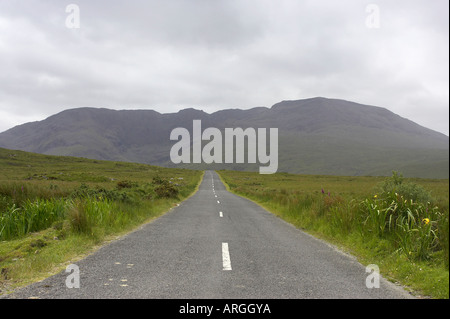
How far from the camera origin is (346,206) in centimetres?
1173

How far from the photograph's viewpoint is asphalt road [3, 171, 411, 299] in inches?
201

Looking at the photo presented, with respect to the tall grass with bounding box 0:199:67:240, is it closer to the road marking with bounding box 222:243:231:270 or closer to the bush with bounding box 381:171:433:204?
the road marking with bounding box 222:243:231:270

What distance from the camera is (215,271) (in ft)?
20.7

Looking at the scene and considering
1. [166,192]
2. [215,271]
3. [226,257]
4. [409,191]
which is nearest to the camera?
[215,271]

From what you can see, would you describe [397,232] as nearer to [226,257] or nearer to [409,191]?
[409,191]

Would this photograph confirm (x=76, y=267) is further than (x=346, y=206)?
No

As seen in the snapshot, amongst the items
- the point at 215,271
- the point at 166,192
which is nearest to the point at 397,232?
the point at 215,271

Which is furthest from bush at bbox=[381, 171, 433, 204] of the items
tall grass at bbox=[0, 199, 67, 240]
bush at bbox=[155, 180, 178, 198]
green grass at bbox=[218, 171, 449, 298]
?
bush at bbox=[155, 180, 178, 198]

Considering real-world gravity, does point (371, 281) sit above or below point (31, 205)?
→ below

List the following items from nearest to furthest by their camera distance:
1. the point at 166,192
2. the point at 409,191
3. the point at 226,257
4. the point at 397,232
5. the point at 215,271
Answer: the point at 215,271 → the point at 226,257 → the point at 397,232 → the point at 409,191 → the point at 166,192

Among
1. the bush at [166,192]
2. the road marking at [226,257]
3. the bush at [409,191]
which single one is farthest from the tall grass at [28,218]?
the bush at [166,192]
